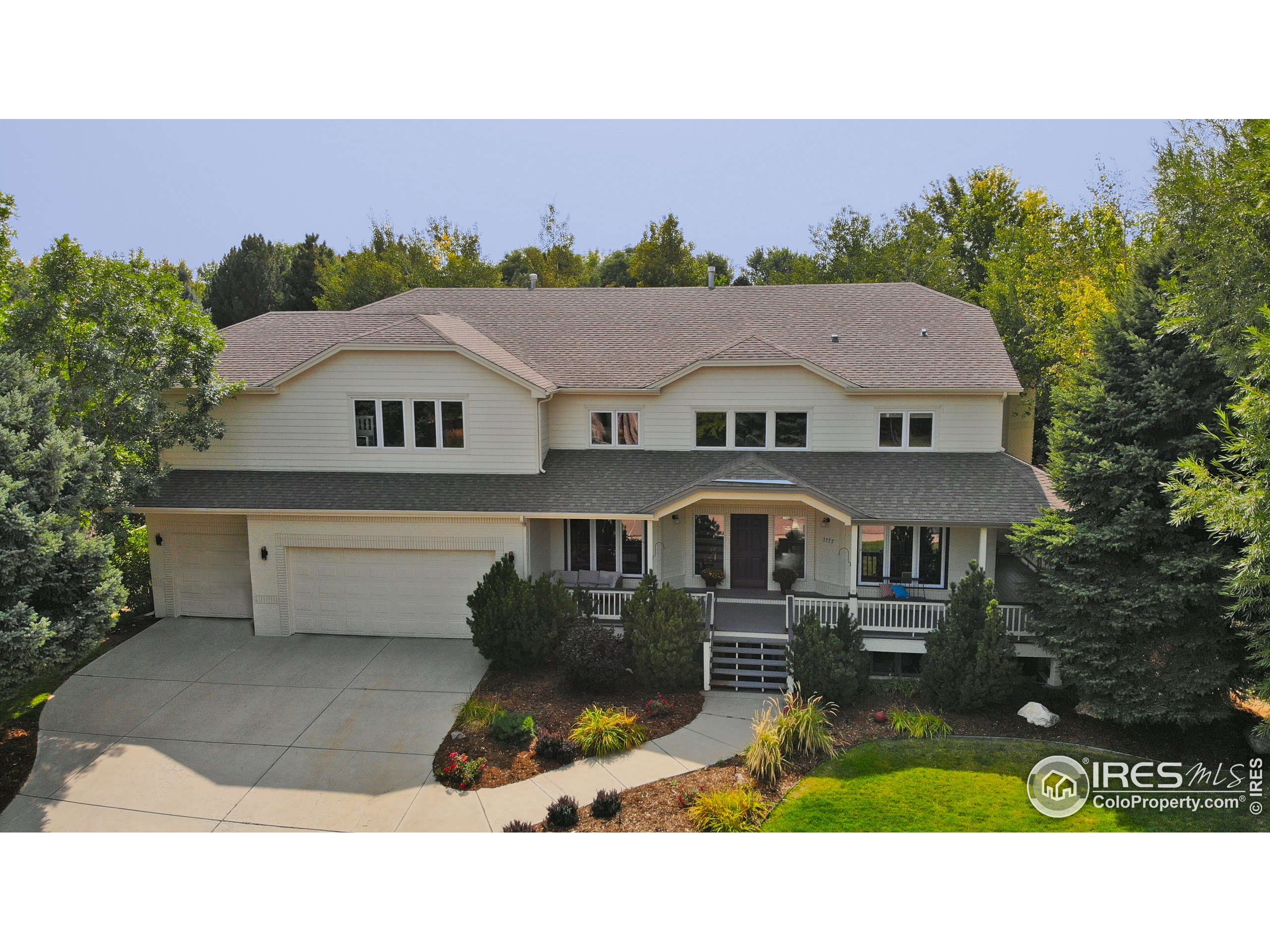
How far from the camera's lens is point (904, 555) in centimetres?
1827

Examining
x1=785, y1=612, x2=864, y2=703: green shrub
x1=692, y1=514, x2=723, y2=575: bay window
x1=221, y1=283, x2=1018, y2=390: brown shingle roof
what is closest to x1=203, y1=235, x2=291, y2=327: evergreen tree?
x1=221, y1=283, x2=1018, y2=390: brown shingle roof

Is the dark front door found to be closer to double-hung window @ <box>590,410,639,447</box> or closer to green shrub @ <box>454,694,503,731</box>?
double-hung window @ <box>590,410,639,447</box>

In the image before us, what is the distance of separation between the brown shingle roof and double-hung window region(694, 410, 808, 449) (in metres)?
1.43

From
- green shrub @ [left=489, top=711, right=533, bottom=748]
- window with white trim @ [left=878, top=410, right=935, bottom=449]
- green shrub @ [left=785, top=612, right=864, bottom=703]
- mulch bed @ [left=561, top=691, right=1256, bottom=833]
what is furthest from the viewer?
window with white trim @ [left=878, top=410, right=935, bottom=449]

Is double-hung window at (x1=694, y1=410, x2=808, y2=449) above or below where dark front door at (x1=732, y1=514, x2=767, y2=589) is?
above

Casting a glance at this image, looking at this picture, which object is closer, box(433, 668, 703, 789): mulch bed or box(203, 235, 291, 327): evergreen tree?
box(433, 668, 703, 789): mulch bed

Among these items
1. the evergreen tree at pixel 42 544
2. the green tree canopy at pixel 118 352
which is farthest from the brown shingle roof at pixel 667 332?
the evergreen tree at pixel 42 544

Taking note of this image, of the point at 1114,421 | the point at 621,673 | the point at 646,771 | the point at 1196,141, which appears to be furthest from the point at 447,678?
the point at 1196,141

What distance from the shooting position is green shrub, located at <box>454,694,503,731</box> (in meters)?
13.9

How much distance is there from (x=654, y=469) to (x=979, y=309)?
1078 cm

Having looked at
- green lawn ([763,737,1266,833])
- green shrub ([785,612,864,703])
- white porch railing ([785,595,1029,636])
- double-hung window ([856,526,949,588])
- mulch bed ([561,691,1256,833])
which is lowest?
green lawn ([763,737,1266,833])

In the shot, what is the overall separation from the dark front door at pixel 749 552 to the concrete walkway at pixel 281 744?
13.1 feet

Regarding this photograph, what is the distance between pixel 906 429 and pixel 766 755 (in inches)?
371

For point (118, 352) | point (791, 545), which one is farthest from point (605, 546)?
point (118, 352)
